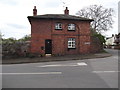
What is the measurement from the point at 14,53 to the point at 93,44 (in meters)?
13.6

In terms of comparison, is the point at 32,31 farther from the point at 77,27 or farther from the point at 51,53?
the point at 77,27

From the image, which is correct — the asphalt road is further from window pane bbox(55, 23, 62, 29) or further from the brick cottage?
window pane bbox(55, 23, 62, 29)

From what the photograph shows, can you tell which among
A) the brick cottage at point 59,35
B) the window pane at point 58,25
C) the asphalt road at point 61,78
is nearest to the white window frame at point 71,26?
the brick cottage at point 59,35

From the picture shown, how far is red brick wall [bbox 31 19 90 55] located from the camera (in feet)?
94.3

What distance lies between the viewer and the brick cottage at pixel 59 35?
28.8 meters

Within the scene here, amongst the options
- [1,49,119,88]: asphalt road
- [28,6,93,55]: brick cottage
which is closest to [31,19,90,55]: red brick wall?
[28,6,93,55]: brick cottage

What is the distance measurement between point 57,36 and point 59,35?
0.35m

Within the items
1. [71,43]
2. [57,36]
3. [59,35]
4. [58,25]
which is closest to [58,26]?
[58,25]

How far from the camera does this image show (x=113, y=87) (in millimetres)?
7301

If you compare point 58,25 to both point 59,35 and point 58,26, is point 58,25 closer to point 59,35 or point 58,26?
point 58,26

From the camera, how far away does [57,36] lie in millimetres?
29312

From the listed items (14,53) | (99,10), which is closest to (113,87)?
(14,53)

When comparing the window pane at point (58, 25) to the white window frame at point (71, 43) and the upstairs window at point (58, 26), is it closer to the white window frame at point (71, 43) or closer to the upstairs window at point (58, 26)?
the upstairs window at point (58, 26)

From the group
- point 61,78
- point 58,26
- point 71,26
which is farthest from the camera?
point 71,26
